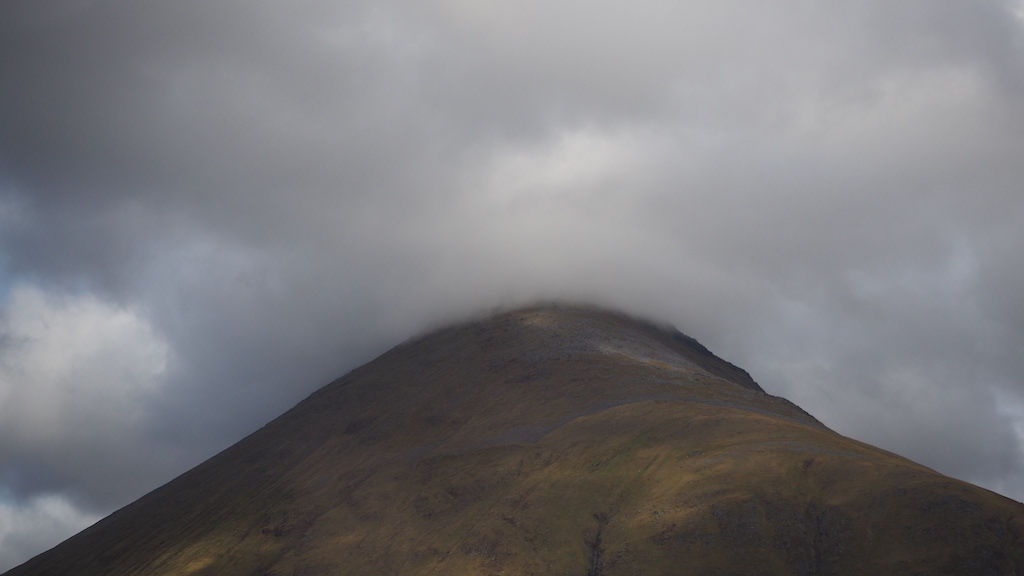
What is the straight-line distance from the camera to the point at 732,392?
174625 millimetres

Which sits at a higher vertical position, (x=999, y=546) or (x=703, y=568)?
(x=999, y=546)

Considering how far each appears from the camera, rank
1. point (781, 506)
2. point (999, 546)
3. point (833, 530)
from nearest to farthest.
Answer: point (999, 546), point (833, 530), point (781, 506)

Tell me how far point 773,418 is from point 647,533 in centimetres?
4294

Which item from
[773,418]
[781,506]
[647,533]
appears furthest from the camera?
[773,418]

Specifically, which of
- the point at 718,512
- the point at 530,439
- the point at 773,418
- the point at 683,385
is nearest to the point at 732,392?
the point at 683,385

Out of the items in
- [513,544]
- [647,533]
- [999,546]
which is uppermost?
[999,546]

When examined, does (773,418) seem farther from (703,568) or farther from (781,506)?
(703,568)

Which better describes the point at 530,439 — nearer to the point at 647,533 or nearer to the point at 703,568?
the point at 647,533

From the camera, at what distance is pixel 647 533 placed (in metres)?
122

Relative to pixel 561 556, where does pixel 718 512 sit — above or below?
above

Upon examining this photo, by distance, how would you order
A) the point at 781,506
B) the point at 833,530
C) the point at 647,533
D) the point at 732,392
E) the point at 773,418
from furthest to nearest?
the point at 732,392
the point at 773,418
the point at 647,533
the point at 781,506
the point at 833,530

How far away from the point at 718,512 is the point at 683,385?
6226 cm

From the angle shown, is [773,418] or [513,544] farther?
[773,418]

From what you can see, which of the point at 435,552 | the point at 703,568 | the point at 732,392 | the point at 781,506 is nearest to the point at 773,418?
the point at 732,392
